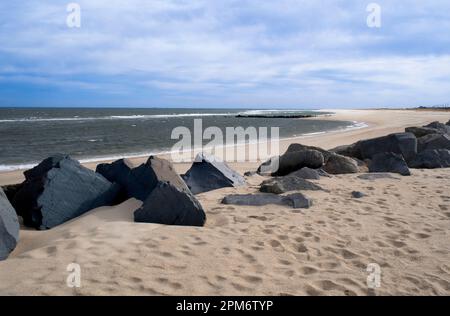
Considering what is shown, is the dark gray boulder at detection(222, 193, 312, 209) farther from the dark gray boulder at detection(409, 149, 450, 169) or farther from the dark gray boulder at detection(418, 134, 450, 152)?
the dark gray boulder at detection(418, 134, 450, 152)

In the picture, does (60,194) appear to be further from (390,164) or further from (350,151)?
(350,151)

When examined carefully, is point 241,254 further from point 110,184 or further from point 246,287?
point 110,184

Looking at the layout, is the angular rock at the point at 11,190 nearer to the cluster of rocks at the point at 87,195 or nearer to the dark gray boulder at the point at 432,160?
the cluster of rocks at the point at 87,195

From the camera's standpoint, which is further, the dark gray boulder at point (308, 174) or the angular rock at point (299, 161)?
the angular rock at point (299, 161)

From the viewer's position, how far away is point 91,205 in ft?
18.1

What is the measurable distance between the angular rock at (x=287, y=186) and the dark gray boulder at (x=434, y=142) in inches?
261

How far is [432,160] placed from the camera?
32.8 ft

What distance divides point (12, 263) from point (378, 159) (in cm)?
853

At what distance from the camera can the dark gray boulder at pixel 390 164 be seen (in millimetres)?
8844

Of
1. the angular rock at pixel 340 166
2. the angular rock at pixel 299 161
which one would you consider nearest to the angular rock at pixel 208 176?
the angular rock at pixel 299 161

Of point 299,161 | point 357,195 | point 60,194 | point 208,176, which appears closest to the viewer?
point 60,194

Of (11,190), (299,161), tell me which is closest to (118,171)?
(11,190)

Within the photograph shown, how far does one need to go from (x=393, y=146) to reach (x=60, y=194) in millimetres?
9350
